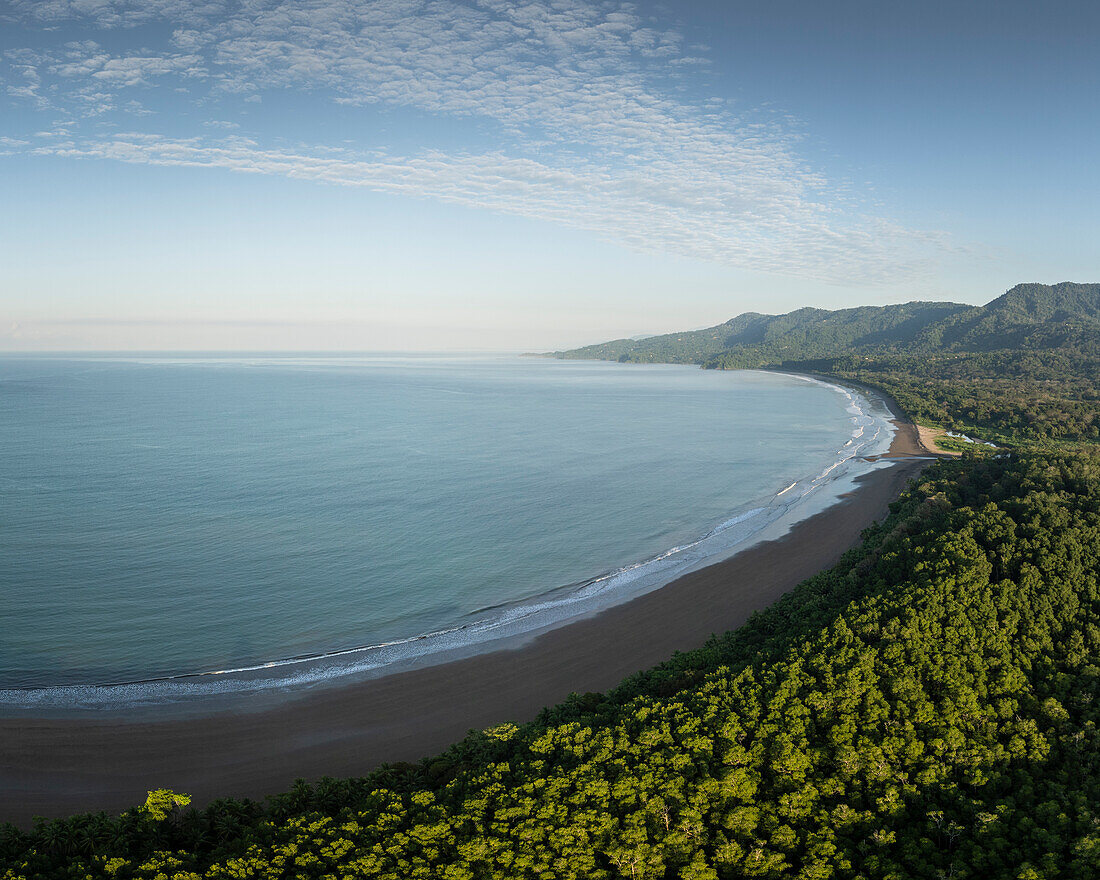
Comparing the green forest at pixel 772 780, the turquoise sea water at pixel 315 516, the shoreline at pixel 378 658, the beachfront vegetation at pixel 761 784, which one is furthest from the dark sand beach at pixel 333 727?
the turquoise sea water at pixel 315 516

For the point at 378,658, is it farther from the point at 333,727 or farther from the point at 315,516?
the point at 315,516

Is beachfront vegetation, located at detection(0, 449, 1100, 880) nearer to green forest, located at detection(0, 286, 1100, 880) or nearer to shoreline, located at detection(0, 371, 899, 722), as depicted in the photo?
green forest, located at detection(0, 286, 1100, 880)

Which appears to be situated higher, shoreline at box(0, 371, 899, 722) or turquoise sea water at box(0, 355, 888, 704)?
turquoise sea water at box(0, 355, 888, 704)

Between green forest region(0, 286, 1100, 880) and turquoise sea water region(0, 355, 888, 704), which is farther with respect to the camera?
turquoise sea water region(0, 355, 888, 704)

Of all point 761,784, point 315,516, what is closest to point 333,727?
point 761,784

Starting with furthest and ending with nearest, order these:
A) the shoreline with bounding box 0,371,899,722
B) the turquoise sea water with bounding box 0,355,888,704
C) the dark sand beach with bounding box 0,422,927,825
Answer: the turquoise sea water with bounding box 0,355,888,704
the shoreline with bounding box 0,371,899,722
the dark sand beach with bounding box 0,422,927,825

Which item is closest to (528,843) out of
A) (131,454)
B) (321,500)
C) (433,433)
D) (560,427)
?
(321,500)

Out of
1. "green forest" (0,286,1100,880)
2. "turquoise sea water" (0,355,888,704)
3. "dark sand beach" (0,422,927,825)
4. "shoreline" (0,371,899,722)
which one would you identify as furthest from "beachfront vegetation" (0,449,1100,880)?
"turquoise sea water" (0,355,888,704)
